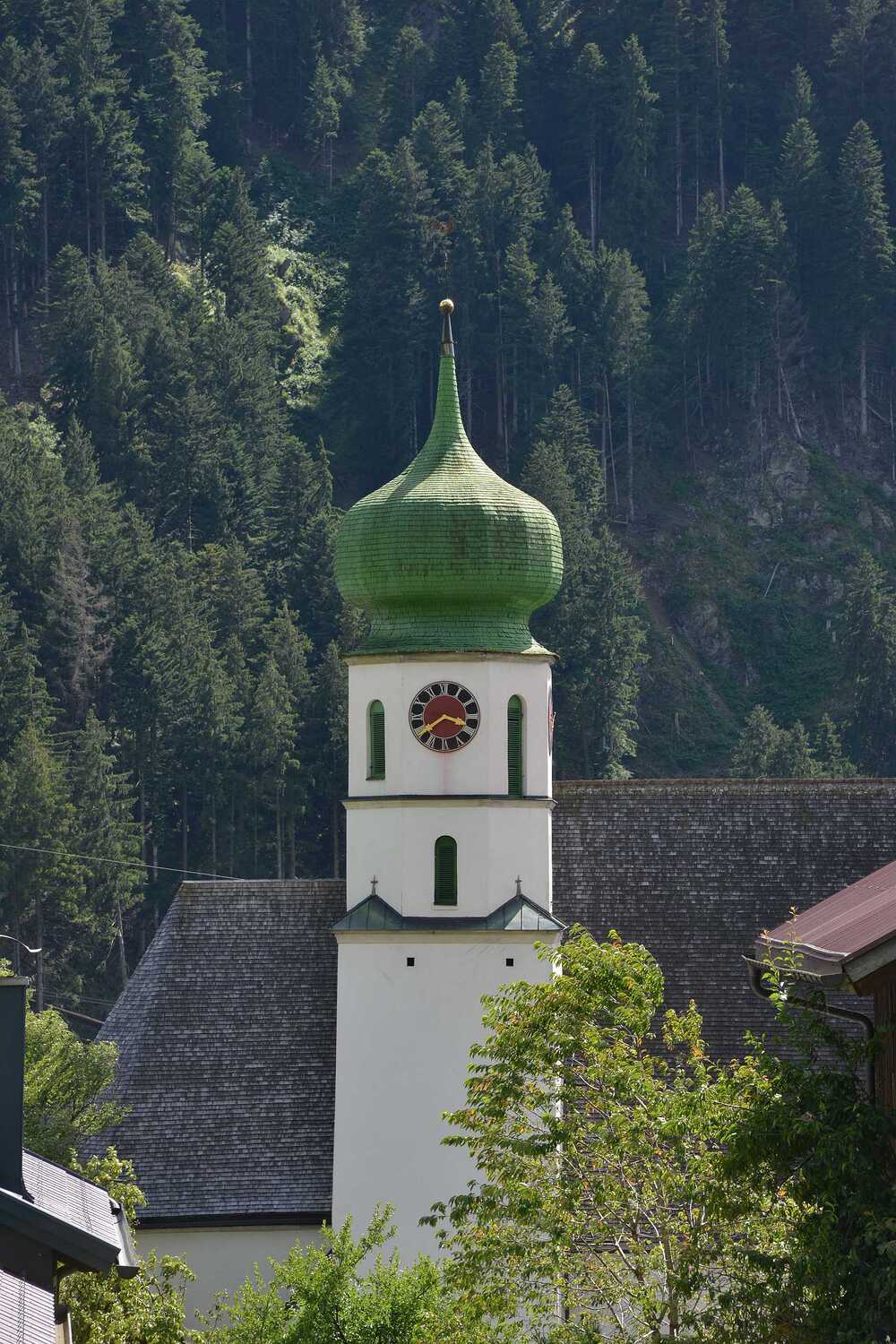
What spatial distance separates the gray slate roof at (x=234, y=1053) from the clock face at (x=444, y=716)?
3.09 metres

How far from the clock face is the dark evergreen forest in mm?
32755

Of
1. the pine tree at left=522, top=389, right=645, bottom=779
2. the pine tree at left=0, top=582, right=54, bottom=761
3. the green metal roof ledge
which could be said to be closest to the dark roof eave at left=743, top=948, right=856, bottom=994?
the green metal roof ledge

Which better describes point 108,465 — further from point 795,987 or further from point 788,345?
point 795,987

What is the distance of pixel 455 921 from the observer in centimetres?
3500

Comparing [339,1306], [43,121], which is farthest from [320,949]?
[43,121]

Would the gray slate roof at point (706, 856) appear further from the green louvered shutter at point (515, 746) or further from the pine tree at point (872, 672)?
the pine tree at point (872, 672)

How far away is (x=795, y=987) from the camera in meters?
21.1

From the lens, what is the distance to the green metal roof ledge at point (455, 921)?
1371 inches

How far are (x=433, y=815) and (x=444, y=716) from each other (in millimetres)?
1265

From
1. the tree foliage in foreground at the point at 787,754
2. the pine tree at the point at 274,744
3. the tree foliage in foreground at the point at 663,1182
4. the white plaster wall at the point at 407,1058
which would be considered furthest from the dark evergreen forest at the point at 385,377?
the tree foliage in foreground at the point at 663,1182

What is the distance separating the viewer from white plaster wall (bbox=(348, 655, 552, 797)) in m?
35.3

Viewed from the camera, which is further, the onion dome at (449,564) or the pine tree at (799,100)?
the pine tree at (799,100)

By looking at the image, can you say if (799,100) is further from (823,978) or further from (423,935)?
(823,978)

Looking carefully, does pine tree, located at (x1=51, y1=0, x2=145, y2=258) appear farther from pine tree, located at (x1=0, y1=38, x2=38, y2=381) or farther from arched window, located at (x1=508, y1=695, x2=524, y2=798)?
arched window, located at (x1=508, y1=695, x2=524, y2=798)
